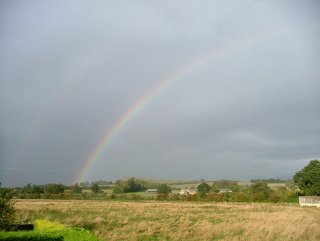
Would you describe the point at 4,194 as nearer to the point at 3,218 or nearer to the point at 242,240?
the point at 3,218

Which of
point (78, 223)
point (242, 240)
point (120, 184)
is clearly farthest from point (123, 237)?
point (120, 184)

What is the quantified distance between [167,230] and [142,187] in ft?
512

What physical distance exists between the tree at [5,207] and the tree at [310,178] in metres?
77.6

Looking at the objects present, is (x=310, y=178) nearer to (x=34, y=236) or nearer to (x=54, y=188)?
(x=54, y=188)

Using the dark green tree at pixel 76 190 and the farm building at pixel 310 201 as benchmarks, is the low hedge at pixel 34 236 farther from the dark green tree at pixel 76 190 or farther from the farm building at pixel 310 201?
the dark green tree at pixel 76 190

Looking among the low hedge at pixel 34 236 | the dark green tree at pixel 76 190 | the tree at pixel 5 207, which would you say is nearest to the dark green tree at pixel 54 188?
the dark green tree at pixel 76 190

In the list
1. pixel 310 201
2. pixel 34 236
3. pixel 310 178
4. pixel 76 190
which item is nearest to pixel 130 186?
pixel 76 190

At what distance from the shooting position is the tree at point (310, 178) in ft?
295

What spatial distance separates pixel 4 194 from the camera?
28.2 metres

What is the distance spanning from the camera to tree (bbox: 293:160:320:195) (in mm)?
89875

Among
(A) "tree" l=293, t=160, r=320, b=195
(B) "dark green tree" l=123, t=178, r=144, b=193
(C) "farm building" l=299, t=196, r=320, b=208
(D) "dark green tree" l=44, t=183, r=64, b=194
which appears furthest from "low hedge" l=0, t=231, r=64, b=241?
(B) "dark green tree" l=123, t=178, r=144, b=193

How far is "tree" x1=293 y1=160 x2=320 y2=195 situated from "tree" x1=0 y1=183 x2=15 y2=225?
7764cm

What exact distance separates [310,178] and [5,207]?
7931 cm

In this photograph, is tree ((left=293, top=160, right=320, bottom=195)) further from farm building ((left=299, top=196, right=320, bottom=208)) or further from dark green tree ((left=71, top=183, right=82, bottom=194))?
dark green tree ((left=71, top=183, right=82, bottom=194))
